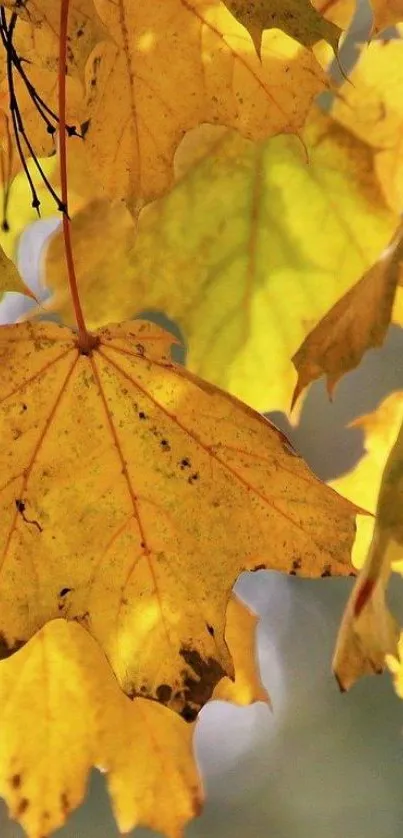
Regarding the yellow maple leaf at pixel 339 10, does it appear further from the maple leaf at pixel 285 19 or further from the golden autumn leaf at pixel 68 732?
the golden autumn leaf at pixel 68 732

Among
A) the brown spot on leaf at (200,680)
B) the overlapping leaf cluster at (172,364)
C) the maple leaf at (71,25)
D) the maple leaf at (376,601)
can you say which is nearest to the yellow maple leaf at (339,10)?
the overlapping leaf cluster at (172,364)

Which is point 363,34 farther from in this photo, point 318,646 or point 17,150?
point 318,646

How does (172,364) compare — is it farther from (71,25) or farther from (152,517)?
(71,25)

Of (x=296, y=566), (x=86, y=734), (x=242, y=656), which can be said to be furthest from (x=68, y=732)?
(x=296, y=566)

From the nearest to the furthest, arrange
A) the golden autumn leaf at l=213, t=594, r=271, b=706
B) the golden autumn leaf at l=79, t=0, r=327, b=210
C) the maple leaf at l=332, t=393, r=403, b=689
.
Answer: the maple leaf at l=332, t=393, r=403, b=689 < the golden autumn leaf at l=79, t=0, r=327, b=210 < the golden autumn leaf at l=213, t=594, r=271, b=706

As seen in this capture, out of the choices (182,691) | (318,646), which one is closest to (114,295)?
(182,691)

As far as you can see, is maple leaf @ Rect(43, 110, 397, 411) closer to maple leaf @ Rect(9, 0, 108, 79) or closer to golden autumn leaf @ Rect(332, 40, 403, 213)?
golden autumn leaf @ Rect(332, 40, 403, 213)

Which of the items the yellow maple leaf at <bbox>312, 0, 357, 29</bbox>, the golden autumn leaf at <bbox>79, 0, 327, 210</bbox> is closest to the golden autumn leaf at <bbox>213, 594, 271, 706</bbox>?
the golden autumn leaf at <bbox>79, 0, 327, 210</bbox>
